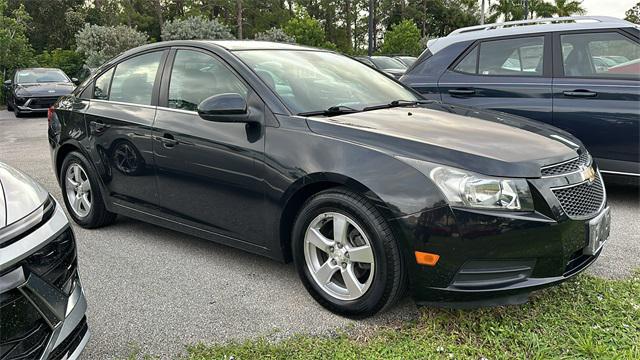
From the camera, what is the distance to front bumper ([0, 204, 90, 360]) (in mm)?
1756

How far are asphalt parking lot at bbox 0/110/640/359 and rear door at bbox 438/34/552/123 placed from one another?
1.24 m

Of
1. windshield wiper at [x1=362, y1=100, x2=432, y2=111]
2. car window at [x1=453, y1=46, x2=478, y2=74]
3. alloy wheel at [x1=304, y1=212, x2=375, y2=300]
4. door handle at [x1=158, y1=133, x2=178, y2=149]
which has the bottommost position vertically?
alloy wheel at [x1=304, y1=212, x2=375, y2=300]

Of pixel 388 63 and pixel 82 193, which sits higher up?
pixel 388 63

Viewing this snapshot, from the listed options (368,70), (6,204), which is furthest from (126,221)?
(6,204)

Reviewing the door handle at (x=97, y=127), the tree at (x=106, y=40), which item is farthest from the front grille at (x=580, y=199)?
the tree at (x=106, y=40)

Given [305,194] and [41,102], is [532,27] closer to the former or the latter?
[305,194]

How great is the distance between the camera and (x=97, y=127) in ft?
13.9

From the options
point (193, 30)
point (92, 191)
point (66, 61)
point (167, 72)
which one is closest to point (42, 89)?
point (193, 30)

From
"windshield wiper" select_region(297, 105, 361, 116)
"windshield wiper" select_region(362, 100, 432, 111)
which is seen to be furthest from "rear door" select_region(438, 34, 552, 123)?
"windshield wiper" select_region(297, 105, 361, 116)

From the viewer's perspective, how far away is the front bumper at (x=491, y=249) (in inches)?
98.5

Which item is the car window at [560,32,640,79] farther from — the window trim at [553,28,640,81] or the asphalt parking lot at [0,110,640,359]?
the asphalt parking lot at [0,110,640,359]

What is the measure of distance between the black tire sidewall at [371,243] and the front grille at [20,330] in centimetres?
143

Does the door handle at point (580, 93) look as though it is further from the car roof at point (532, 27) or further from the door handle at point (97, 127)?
the door handle at point (97, 127)

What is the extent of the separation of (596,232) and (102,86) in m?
3.81
